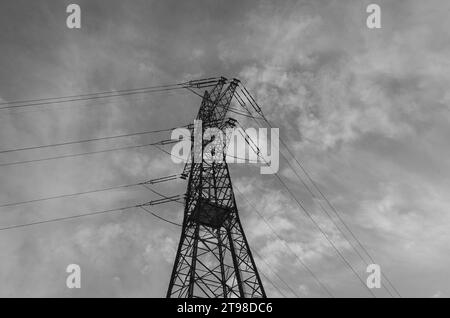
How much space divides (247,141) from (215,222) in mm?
7205

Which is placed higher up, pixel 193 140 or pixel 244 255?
pixel 193 140
